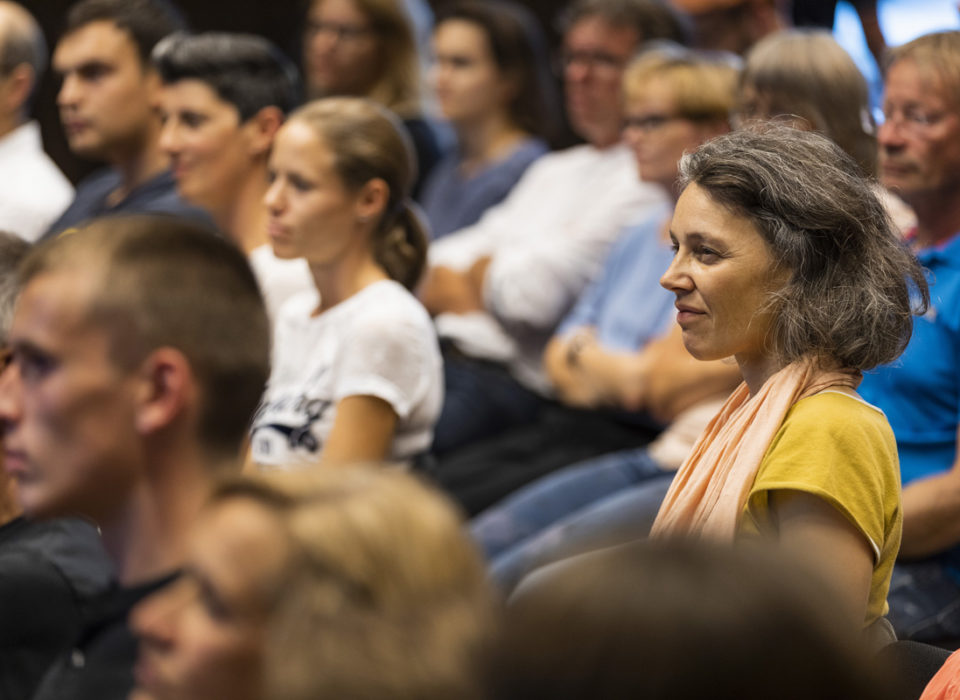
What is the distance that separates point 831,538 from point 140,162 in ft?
8.01

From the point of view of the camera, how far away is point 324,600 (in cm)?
86

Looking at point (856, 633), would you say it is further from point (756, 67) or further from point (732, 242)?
point (756, 67)

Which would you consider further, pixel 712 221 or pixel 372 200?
pixel 372 200

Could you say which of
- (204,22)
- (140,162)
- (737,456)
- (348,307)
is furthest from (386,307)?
(204,22)

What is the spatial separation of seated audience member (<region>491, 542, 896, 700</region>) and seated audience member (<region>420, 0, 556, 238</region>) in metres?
3.08

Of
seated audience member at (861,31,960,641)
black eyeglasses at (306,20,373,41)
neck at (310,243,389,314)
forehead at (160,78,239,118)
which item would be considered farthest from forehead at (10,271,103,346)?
black eyeglasses at (306,20,373,41)

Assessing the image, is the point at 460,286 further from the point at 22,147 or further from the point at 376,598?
the point at 376,598

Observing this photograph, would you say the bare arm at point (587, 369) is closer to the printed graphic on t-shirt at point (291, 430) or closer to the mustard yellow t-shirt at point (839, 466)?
the printed graphic on t-shirt at point (291, 430)

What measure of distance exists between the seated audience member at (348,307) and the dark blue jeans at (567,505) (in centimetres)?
31

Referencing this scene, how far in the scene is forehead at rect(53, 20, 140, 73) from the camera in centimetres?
346

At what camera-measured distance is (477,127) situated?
388 centimetres

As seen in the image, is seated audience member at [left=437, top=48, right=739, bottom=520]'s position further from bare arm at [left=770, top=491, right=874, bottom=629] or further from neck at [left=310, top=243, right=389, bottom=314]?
bare arm at [left=770, top=491, right=874, bottom=629]

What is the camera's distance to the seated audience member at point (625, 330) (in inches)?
115

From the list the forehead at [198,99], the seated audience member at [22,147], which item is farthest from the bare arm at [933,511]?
the seated audience member at [22,147]
